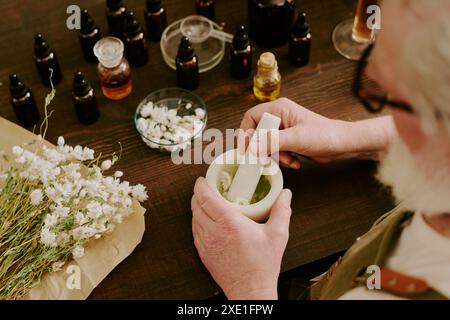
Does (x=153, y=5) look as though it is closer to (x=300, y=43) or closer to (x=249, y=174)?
(x=300, y=43)

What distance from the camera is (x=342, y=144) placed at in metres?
1.40

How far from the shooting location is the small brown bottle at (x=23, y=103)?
1421 mm

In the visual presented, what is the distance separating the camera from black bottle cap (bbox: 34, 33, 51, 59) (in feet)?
4.87

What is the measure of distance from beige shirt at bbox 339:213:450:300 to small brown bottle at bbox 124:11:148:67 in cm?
85

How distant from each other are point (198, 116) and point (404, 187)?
60 cm

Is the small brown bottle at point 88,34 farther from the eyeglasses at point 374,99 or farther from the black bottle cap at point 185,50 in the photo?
the eyeglasses at point 374,99

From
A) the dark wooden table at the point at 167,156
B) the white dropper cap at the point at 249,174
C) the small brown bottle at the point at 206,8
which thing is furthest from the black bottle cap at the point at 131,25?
the white dropper cap at the point at 249,174

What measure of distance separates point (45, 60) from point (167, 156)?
404 millimetres

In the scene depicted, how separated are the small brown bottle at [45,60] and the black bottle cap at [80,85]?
13 centimetres

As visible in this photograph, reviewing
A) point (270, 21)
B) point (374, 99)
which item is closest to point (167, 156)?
point (270, 21)

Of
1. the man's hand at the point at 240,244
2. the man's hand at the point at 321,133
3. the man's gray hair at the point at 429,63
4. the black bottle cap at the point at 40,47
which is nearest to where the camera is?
the man's gray hair at the point at 429,63

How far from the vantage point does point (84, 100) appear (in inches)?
57.2

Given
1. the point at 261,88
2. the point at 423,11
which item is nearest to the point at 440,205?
the point at 423,11

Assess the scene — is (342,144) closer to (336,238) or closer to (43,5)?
(336,238)
